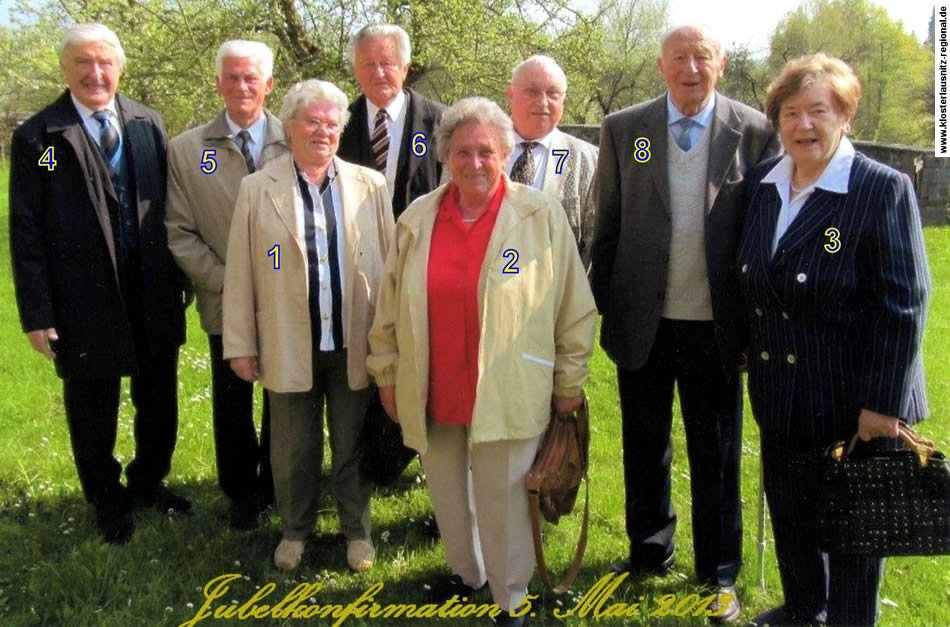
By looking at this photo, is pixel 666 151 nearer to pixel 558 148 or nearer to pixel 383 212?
pixel 558 148

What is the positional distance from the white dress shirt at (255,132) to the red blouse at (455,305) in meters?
1.28

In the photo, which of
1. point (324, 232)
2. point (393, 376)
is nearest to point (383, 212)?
point (324, 232)

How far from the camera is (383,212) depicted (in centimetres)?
397

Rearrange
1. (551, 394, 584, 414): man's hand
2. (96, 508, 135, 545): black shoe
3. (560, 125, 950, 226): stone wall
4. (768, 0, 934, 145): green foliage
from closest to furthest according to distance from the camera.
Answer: (551, 394, 584, 414): man's hand → (96, 508, 135, 545): black shoe → (560, 125, 950, 226): stone wall → (768, 0, 934, 145): green foliage

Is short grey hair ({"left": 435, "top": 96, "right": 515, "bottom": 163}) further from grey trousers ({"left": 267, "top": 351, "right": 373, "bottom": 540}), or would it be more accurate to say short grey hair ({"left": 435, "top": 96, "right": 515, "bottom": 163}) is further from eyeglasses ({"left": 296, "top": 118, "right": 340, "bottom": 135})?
grey trousers ({"left": 267, "top": 351, "right": 373, "bottom": 540})

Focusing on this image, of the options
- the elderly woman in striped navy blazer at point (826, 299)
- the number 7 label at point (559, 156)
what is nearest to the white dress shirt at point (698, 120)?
the elderly woman in striped navy blazer at point (826, 299)

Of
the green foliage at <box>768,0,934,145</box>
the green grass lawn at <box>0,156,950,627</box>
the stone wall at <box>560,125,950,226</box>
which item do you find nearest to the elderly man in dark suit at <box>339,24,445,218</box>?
the green grass lawn at <box>0,156,950,627</box>

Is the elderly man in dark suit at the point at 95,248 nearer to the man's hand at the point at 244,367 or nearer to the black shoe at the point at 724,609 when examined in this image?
the man's hand at the point at 244,367

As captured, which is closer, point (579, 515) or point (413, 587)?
point (413, 587)

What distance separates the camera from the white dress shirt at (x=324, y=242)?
3805mm

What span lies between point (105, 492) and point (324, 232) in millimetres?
1935

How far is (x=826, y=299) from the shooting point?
9.73 ft

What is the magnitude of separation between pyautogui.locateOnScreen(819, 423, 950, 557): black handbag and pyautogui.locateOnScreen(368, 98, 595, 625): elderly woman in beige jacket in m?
1.06

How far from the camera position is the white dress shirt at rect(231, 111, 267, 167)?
13.9 feet
